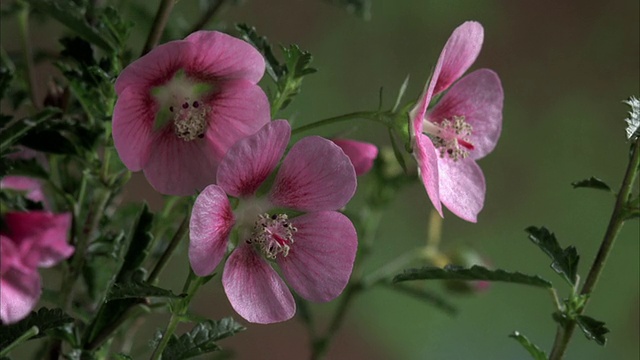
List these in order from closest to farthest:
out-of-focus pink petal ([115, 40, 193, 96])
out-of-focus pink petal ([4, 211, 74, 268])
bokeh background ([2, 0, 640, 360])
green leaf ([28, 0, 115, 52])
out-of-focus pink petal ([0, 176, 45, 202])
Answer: out-of-focus pink petal ([4, 211, 74, 268]), out-of-focus pink petal ([115, 40, 193, 96]), green leaf ([28, 0, 115, 52]), out-of-focus pink petal ([0, 176, 45, 202]), bokeh background ([2, 0, 640, 360])

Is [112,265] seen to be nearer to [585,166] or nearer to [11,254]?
[11,254]

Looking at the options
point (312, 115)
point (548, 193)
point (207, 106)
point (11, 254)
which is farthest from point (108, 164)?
point (548, 193)

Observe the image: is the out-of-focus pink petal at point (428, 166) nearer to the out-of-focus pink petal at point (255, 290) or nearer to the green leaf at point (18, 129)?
the out-of-focus pink petal at point (255, 290)

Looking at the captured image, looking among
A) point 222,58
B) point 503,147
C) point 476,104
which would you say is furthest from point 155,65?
point 503,147

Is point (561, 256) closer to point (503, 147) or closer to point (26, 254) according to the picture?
point (26, 254)

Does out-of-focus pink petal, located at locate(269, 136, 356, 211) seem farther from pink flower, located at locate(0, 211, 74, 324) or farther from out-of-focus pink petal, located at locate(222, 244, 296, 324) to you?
pink flower, located at locate(0, 211, 74, 324)

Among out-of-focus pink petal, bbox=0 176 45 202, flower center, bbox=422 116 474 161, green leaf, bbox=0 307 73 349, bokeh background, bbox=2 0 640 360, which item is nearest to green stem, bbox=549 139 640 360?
flower center, bbox=422 116 474 161

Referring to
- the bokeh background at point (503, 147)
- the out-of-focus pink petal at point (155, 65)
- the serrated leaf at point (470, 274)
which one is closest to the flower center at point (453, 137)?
the serrated leaf at point (470, 274)
